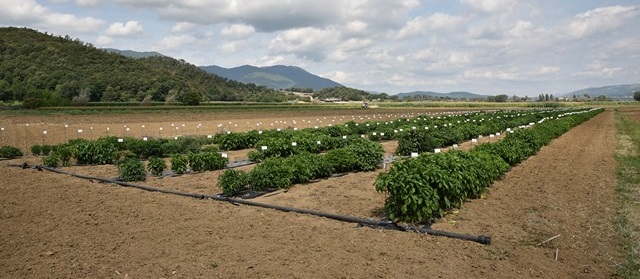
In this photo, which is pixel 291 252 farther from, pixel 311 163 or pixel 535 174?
pixel 535 174

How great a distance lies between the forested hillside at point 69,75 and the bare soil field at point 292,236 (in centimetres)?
5957

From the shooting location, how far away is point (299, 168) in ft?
40.6

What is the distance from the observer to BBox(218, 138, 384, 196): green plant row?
11.2 m

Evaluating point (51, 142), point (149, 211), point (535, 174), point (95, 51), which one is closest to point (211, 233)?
point (149, 211)

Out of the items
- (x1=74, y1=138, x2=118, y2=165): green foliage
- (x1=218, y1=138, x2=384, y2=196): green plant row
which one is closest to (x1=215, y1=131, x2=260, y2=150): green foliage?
(x1=74, y1=138, x2=118, y2=165): green foliage

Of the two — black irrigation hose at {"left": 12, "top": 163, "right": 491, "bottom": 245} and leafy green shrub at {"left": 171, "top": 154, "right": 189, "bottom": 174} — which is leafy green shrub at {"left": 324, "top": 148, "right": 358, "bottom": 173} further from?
leafy green shrub at {"left": 171, "top": 154, "right": 189, "bottom": 174}

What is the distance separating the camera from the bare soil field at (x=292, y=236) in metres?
6.31

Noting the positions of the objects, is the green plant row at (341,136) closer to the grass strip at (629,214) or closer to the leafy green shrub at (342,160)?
the leafy green shrub at (342,160)

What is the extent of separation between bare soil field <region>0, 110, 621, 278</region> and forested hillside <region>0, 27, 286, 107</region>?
5957cm

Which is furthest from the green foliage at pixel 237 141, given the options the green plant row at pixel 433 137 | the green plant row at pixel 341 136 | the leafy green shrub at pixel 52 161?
the leafy green shrub at pixel 52 161

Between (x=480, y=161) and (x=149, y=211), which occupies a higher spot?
(x=480, y=161)

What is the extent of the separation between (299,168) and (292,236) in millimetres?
4654

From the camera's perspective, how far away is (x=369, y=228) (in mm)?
8172

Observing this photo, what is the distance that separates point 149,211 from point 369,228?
14.9 feet
